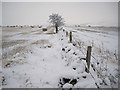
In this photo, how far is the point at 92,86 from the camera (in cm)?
423

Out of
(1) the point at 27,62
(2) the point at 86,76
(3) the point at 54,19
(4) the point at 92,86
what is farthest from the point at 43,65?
(3) the point at 54,19

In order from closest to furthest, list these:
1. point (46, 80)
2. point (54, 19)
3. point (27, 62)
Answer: point (46, 80), point (27, 62), point (54, 19)

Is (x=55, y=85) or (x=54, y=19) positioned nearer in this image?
(x=55, y=85)

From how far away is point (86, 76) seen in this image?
498cm

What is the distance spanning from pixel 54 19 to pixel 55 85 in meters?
35.7

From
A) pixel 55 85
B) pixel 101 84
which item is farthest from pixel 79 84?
pixel 55 85

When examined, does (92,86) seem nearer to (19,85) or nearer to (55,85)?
(55,85)

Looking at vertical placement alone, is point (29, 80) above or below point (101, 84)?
below

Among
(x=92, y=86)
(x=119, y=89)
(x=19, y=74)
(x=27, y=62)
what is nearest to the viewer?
(x=92, y=86)

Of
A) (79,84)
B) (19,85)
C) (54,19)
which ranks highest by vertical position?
(54,19)

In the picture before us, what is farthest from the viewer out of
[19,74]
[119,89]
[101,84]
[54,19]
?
[54,19]

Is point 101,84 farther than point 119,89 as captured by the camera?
No

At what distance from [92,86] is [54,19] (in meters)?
36.8

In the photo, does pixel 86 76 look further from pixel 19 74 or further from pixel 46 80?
pixel 19 74
